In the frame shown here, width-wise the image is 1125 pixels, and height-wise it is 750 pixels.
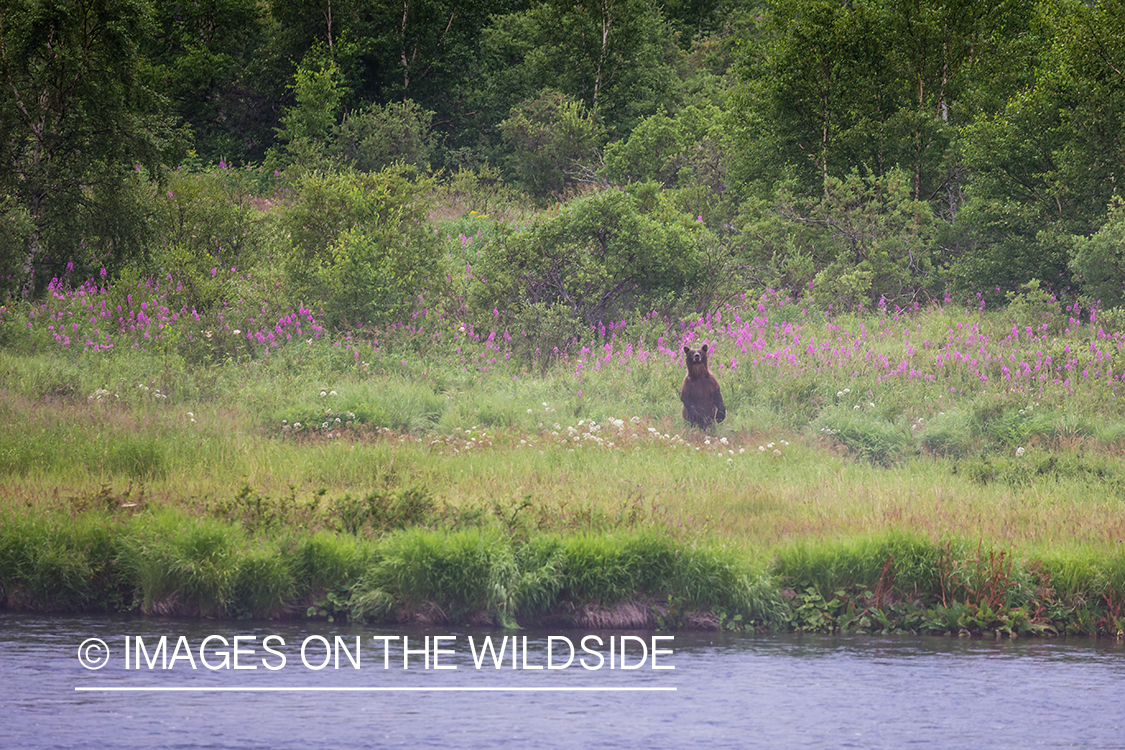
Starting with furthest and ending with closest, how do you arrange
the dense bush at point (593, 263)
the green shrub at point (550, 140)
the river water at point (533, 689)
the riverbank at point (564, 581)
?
the green shrub at point (550, 140)
the dense bush at point (593, 263)
the riverbank at point (564, 581)
the river water at point (533, 689)

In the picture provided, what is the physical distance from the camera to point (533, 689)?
8250 millimetres

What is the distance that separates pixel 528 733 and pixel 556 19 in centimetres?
3242

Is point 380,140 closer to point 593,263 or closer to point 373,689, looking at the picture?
point 593,263

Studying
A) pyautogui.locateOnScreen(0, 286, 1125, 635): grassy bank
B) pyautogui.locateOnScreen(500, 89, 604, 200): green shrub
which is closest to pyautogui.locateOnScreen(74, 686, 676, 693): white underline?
pyautogui.locateOnScreen(0, 286, 1125, 635): grassy bank

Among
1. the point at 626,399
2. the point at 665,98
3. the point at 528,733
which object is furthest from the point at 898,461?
the point at 665,98

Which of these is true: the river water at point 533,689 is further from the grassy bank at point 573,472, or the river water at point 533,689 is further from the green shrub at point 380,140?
the green shrub at point 380,140

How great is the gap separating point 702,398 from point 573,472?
3.08m

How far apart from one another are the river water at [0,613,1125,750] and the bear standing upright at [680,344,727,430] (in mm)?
5874

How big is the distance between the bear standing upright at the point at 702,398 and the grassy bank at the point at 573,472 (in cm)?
25

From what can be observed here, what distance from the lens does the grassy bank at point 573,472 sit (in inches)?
392

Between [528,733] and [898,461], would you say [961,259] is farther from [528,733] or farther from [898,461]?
[528,733]

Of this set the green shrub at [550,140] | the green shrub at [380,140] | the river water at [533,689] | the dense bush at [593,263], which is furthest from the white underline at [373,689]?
the green shrub at [380,140]

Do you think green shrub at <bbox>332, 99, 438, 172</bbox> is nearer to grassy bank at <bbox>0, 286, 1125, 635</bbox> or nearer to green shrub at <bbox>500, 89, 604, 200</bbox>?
green shrub at <bbox>500, 89, 604, 200</bbox>

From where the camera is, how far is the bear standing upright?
1527 cm
